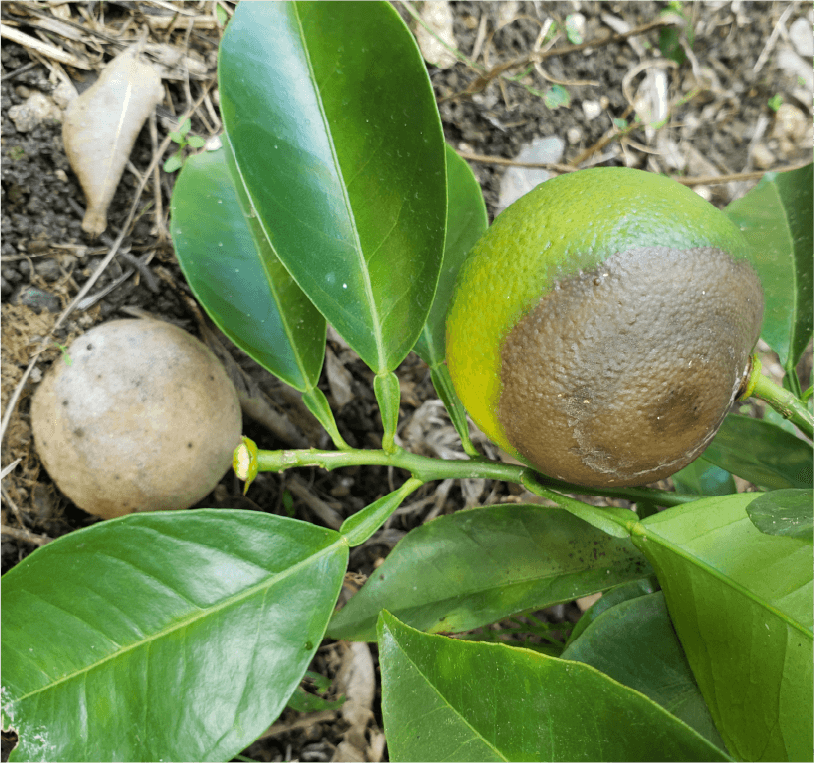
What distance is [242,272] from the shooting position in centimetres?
119

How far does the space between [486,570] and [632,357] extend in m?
0.54

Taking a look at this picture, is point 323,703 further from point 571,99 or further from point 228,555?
point 571,99

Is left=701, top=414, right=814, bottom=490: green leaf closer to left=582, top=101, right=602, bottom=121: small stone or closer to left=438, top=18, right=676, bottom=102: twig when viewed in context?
left=438, top=18, right=676, bottom=102: twig

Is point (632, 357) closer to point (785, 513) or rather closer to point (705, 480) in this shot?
point (785, 513)

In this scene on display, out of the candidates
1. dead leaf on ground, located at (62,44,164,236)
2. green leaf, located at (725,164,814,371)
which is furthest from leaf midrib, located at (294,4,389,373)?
green leaf, located at (725,164,814,371)

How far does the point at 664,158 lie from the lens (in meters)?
2.04

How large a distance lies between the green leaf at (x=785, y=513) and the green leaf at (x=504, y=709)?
26 cm

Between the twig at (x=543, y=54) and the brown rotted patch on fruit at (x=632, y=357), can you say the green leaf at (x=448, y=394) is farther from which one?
the twig at (x=543, y=54)

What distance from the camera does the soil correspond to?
1.33 m

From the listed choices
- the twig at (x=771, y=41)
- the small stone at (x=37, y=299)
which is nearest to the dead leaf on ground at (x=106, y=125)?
the small stone at (x=37, y=299)

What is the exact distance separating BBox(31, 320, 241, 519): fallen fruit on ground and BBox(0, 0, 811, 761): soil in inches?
5.9

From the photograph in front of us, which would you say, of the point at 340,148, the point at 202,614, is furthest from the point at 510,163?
the point at 202,614

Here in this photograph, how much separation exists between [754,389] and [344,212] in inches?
26.7

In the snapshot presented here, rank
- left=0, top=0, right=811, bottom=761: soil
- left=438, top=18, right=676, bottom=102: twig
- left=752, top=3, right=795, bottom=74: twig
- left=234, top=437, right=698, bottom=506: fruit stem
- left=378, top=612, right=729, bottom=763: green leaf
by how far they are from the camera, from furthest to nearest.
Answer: left=752, top=3, right=795, bottom=74: twig < left=438, top=18, right=676, bottom=102: twig < left=0, top=0, right=811, bottom=761: soil < left=234, top=437, right=698, bottom=506: fruit stem < left=378, top=612, right=729, bottom=763: green leaf
